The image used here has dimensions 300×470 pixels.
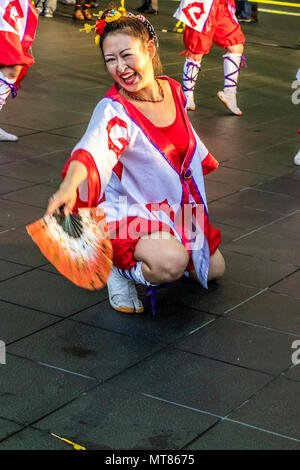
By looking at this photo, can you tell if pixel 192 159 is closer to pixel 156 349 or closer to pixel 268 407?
pixel 156 349

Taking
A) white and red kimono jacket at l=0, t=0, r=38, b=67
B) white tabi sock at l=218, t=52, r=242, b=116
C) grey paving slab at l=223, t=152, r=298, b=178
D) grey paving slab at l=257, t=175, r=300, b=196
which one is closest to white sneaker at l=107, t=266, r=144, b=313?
grey paving slab at l=257, t=175, r=300, b=196

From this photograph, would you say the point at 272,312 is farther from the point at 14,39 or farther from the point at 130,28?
the point at 14,39

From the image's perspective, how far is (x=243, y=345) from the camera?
10.6ft

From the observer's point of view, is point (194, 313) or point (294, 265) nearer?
point (194, 313)

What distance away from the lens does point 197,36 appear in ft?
23.5

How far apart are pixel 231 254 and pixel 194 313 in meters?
0.70

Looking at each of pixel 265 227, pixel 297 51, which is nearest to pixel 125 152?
pixel 265 227

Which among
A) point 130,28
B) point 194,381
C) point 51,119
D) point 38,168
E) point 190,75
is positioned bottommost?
point 51,119

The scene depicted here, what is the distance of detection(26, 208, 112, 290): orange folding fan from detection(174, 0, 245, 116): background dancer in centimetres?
414

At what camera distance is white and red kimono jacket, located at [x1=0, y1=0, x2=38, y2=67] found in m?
5.68

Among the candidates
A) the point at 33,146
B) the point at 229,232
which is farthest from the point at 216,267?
the point at 33,146

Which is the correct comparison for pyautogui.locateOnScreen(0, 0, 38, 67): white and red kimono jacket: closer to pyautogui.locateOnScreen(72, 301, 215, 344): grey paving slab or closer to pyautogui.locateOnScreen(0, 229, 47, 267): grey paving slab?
pyautogui.locateOnScreen(0, 229, 47, 267): grey paving slab

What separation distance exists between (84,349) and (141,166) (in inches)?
29.9

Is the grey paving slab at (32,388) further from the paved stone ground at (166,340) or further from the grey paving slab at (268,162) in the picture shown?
the grey paving slab at (268,162)
